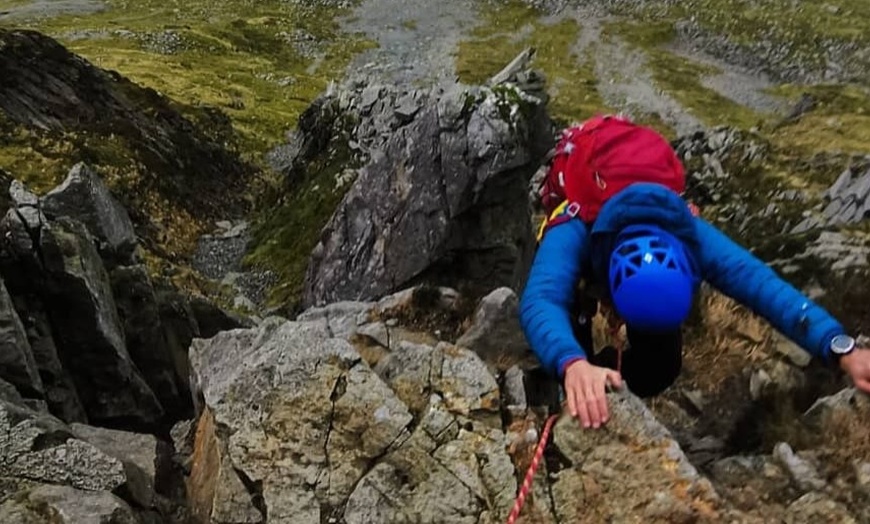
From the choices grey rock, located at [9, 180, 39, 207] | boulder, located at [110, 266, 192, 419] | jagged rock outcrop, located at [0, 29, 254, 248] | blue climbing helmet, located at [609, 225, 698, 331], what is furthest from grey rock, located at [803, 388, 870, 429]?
jagged rock outcrop, located at [0, 29, 254, 248]

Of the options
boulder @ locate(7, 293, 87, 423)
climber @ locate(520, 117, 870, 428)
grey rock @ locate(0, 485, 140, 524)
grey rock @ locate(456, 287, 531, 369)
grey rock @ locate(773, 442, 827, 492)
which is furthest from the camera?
boulder @ locate(7, 293, 87, 423)

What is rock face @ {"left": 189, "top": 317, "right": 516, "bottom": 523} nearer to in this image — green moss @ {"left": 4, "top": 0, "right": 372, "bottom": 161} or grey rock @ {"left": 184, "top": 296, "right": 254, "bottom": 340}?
grey rock @ {"left": 184, "top": 296, "right": 254, "bottom": 340}

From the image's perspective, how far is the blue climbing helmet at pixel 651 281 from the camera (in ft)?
22.7

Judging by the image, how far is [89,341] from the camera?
17125mm

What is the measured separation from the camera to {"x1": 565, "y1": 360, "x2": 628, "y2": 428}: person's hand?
6961 millimetres

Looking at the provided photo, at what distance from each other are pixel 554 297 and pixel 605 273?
789 mm

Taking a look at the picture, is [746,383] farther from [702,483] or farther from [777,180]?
[777,180]

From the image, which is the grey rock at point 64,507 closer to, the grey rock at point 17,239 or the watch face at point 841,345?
the watch face at point 841,345

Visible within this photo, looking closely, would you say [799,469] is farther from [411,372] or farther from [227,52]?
[227,52]

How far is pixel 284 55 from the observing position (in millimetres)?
130125

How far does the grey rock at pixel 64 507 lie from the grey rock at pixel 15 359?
591 centimetres

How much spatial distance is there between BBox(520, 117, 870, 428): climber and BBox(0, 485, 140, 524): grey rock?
4319mm

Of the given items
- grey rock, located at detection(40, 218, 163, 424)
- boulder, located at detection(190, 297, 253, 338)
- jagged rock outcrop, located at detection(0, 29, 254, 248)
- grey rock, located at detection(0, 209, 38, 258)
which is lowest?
jagged rock outcrop, located at detection(0, 29, 254, 248)

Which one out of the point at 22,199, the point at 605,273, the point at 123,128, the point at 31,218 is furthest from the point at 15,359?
the point at 123,128
